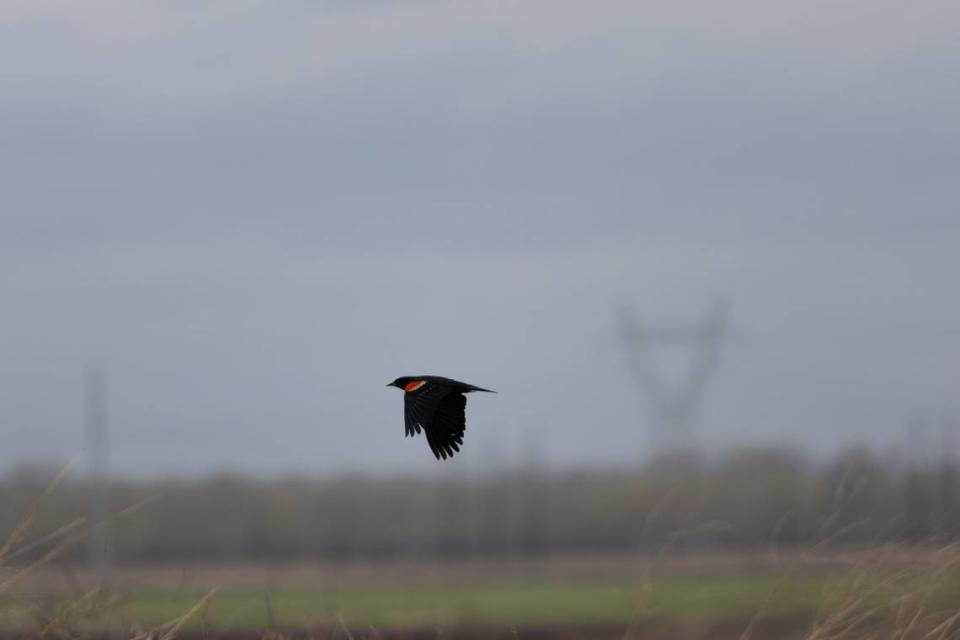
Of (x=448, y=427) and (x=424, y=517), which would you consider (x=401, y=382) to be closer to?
(x=448, y=427)

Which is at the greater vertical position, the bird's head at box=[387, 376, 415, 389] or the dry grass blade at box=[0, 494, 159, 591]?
the bird's head at box=[387, 376, 415, 389]

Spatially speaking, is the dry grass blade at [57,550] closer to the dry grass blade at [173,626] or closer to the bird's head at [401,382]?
the dry grass blade at [173,626]

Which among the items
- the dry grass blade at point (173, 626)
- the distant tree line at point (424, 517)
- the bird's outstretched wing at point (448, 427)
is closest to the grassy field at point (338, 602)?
the dry grass blade at point (173, 626)

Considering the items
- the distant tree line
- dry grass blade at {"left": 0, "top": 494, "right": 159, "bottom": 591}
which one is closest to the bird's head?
dry grass blade at {"left": 0, "top": 494, "right": 159, "bottom": 591}

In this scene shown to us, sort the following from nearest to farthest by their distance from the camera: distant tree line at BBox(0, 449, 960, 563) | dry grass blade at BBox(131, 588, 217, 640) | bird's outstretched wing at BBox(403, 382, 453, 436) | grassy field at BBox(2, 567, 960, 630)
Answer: dry grass blade at BBox(131, 588, 217, 640) < grassy field at BBox(2, 567, 960, 630) < bird's outstretched wing at BBox(403, 382, 453, 436) < distant tree line at BBox(0, 449, 960, 563)

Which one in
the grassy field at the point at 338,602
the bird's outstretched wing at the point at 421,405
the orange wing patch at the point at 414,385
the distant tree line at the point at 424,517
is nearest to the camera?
the grassy field at the point at 338,602

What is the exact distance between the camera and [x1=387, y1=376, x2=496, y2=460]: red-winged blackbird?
18.3ft

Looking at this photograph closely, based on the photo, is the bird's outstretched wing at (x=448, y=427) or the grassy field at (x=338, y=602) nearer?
the grassy field at (x=338, y=602)

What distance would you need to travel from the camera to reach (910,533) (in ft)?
18.4

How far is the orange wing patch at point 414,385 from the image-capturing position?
5.67m

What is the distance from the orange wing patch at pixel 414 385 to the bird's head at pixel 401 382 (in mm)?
20

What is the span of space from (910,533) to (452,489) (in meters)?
50.3

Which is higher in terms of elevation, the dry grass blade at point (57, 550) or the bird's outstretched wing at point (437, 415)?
the bird's outstretched wing at point (437, 415)

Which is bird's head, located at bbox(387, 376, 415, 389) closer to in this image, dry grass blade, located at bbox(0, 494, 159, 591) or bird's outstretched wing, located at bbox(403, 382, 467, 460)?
bird's outstretched wing, located at bbox(403, 382, 467, 460)
